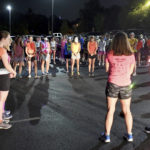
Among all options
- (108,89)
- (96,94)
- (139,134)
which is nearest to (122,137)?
(139,134)

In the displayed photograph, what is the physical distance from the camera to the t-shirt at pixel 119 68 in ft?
13.4

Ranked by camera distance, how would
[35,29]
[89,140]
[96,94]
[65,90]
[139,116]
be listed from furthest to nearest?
[35,29] < [65,90] < [96,94] < [139,116] < [89,140]

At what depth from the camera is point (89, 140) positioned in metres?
4.46

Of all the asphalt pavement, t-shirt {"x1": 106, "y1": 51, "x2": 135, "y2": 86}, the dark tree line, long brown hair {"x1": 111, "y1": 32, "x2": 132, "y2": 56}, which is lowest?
the asphalt pavement

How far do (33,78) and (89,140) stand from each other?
23.3 ft

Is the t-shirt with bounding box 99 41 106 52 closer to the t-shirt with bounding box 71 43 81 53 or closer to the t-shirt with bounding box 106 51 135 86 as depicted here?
the t-shirt with bounding box 71 43 81 53

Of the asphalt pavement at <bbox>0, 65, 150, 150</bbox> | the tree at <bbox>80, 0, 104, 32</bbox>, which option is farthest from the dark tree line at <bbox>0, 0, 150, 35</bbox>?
the asphalt pavement at <bbox>0, 65, 150, 150</bbox>

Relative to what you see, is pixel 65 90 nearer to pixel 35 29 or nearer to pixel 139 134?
pixel 139 134

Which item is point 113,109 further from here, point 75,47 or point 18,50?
point 18,50

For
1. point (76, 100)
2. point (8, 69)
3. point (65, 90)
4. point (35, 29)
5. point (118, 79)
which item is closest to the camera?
point (118, 79)

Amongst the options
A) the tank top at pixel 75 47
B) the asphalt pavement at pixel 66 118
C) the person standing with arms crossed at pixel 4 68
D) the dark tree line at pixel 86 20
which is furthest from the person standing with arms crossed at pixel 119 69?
the dark tree line at pixel 86 20

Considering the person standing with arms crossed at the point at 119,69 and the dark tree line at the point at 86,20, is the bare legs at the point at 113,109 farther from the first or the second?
the dark tree line at the point at 86,20

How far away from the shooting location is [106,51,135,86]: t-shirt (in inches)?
160

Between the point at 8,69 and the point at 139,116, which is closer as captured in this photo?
the point at 8,69
